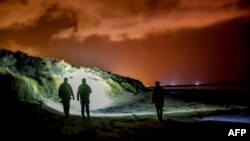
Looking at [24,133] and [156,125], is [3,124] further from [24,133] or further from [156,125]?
[156,125]

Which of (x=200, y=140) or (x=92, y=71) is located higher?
(x=92, y=71)

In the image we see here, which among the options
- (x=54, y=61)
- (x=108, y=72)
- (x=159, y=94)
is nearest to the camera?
(x=159, y=94)

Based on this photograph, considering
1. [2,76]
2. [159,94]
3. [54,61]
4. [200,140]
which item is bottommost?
[200,140]

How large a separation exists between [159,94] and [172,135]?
537 cm

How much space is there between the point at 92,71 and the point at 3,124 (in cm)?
2657

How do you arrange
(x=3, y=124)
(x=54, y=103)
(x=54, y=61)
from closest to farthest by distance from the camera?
(x=3, y=124)
(x=54, y=103)
(x=54, y=61)

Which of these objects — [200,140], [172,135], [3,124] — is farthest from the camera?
[3,124]

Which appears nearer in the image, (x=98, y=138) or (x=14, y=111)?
(x=98, y=138)

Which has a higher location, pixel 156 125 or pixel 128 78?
pixel 128 78

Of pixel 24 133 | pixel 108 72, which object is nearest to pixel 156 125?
pixel 24 133

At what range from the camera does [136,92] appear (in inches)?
1619

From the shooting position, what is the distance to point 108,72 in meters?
44.9

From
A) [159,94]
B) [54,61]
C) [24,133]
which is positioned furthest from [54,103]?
[24,133]

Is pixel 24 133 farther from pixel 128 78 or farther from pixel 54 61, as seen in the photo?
pixel 128 78
